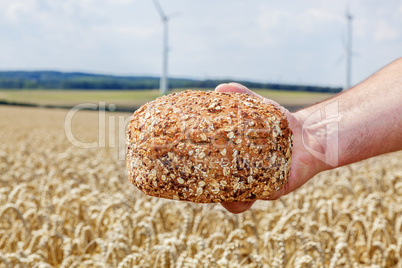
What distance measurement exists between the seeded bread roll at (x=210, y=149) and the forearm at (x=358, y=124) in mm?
716

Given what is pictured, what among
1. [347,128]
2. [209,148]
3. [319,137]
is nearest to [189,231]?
[319,137]

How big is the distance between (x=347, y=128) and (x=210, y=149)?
1.26 meters

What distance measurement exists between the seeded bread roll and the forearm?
2.35 feet

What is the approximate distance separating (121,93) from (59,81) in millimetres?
27994

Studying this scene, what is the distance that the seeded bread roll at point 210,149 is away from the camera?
8.36ft

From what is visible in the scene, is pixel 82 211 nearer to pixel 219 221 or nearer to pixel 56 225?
pixel 56 225

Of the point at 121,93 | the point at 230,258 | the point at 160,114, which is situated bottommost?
the point at 230,258

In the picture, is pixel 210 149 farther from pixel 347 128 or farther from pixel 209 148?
pixel 347 128

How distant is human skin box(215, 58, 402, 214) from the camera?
3293 millimetres

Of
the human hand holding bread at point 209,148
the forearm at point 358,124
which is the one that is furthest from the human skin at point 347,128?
the human hand holding bread at point 209,148

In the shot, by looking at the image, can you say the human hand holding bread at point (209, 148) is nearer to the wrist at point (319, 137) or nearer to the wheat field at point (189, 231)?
the wrist at point (319, 137)

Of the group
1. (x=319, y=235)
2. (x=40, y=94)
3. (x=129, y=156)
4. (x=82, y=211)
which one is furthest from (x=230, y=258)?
(x=40, y=94)

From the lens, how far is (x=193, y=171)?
8.40 ft

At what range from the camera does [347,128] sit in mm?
3328
